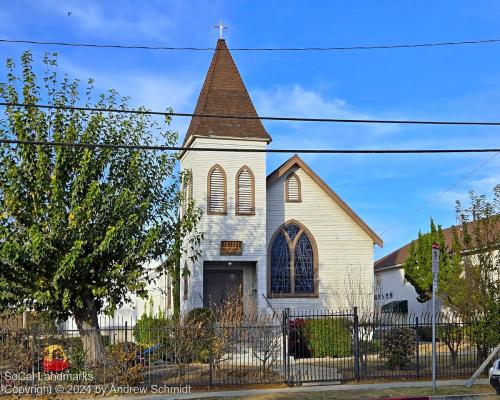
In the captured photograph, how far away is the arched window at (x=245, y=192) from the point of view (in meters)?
26.7

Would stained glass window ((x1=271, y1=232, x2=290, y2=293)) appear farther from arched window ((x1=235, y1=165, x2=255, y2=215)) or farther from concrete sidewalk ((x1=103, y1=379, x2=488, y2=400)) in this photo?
concrete sidewalk ((x1=103, y1=379, x2=488, y2=400))

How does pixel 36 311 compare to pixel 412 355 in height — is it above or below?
above

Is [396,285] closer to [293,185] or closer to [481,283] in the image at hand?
[293,185]

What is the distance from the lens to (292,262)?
27.7 metres

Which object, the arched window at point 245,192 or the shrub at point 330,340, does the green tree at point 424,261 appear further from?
the shrub at point 330,340

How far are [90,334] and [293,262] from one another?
1252 centimetres

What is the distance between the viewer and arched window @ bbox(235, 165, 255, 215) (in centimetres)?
2670

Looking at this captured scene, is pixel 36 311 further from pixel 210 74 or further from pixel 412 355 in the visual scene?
pixel 210 74

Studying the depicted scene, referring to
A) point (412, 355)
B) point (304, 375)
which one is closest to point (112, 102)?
point (304, 375)

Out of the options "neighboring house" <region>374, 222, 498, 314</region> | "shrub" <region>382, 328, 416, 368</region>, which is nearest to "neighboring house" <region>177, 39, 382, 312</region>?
"shrub" <region>382, 328, 416, 368</region>

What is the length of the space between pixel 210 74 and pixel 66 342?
15649 mm

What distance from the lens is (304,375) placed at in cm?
1736

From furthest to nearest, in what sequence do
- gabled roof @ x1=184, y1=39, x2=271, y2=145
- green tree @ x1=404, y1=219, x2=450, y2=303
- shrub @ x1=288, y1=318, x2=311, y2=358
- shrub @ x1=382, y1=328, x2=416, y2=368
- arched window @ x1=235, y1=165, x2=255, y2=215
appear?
green tree @ x1=404, y1=219, x2=450, y2=303
gabled roof @ x1=184, y1=39, x2=271, y2=145
arched window @ x1=235, y1=165, x2=255, y2=215
shrub @ x1=288, y1=318, x2=311, y2=358
shrub @ x1=382, y1=328, x2=416, y2=368

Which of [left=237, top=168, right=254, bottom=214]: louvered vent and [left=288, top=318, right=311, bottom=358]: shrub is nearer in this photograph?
[left=288, top=318, right=311, bottom=358]: shrub
